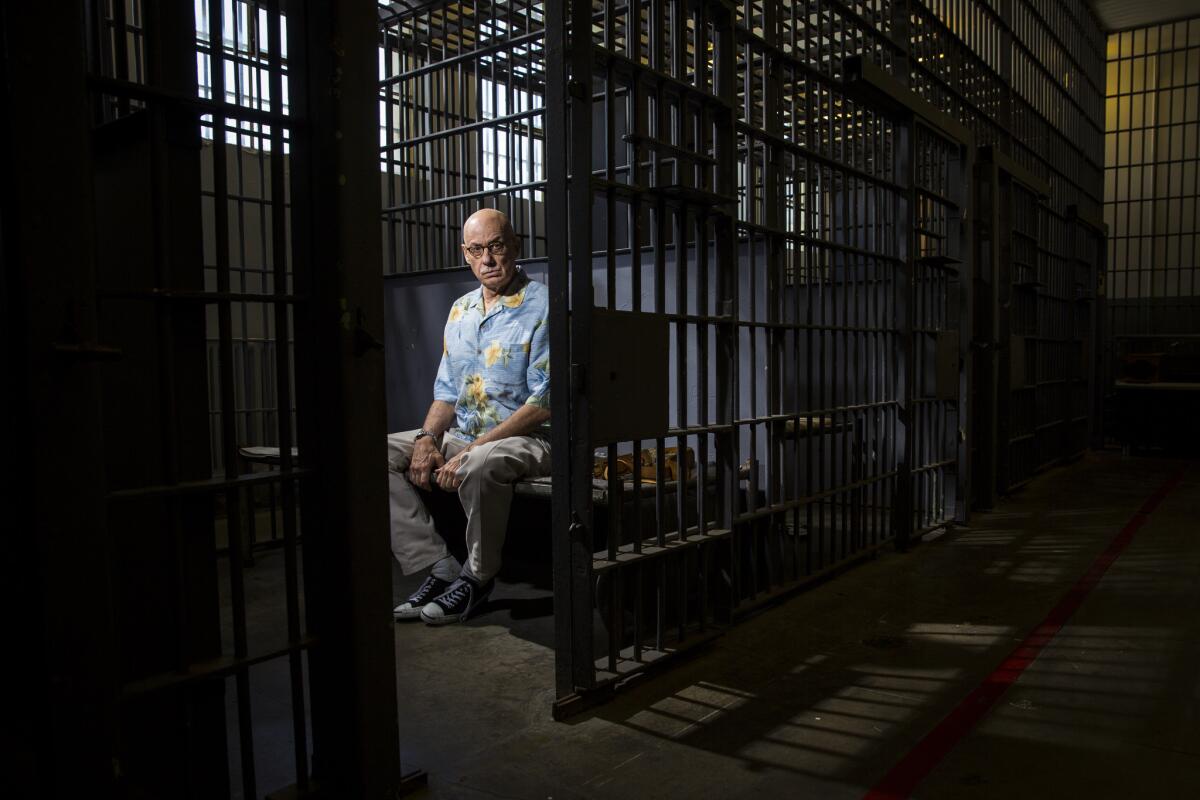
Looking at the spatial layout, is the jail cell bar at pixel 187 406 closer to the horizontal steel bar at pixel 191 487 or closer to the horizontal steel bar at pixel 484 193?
the horizontal steel bar at pixel 191 487

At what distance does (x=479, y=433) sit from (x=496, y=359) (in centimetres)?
40

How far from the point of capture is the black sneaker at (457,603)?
3.78m

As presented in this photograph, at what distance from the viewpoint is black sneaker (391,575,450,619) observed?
153 inches

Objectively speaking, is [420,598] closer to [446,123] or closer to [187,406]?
[187,406]

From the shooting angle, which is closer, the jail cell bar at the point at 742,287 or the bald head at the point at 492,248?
the jail cell bar at the point at 742,287

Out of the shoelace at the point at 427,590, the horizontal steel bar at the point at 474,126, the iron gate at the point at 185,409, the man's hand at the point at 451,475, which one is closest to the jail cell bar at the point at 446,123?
the horizontal steel bar at the point at 474,126

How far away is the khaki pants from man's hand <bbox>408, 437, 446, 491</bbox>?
0.07 metres

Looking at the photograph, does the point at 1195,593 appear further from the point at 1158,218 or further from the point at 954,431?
the point at 1158,218

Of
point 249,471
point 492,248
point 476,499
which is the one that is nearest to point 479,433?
point 476,499

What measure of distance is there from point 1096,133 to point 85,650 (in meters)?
12.5

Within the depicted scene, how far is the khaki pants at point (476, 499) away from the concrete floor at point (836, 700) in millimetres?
338

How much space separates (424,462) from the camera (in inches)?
160

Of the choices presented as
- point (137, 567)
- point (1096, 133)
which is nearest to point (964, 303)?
point (137, 567)


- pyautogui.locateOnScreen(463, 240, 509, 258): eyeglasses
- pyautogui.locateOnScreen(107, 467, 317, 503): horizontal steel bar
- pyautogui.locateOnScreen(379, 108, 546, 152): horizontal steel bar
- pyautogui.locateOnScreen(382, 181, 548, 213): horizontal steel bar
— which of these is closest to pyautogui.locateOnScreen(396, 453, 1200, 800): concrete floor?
pyautogui.locateOnScreen(107, 467, 317, 503): horizontal steel bar
